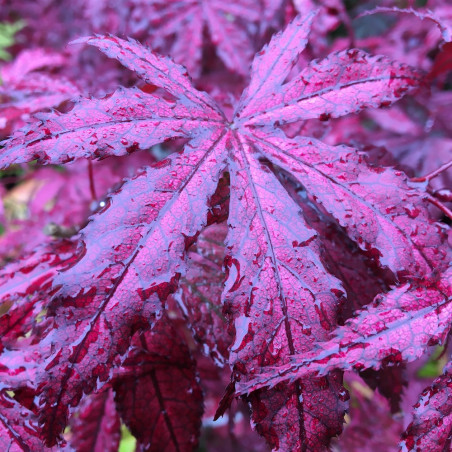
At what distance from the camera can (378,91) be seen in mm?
567

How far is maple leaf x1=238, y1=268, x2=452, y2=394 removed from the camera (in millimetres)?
391

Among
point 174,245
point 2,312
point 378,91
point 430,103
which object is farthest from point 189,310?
point 430,103

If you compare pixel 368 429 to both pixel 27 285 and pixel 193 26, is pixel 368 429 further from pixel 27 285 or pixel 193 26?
pixel 193 26

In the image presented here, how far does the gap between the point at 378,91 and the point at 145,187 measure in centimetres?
33

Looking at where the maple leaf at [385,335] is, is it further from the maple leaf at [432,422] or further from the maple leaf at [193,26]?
the maple leaf at [193,26]

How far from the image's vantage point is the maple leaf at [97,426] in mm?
709

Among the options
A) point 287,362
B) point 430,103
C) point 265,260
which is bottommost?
point 287,362

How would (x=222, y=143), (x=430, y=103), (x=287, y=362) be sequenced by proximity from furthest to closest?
(x=430, y=103), (x=222, y=143), (x=287, y=362)

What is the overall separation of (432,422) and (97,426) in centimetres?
53

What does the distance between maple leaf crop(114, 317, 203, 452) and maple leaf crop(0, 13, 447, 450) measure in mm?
187

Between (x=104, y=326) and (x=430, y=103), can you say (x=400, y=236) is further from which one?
(x=430, y=103)

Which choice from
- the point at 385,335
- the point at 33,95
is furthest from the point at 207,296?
the point at 33,95

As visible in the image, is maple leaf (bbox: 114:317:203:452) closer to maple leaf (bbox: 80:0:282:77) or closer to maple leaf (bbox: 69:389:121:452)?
maple leaf (bbox: 69:389:121:452)

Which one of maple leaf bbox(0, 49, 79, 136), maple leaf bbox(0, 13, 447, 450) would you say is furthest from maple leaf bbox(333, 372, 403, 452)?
maple leaf bbox(0, 49, 79, 136)
